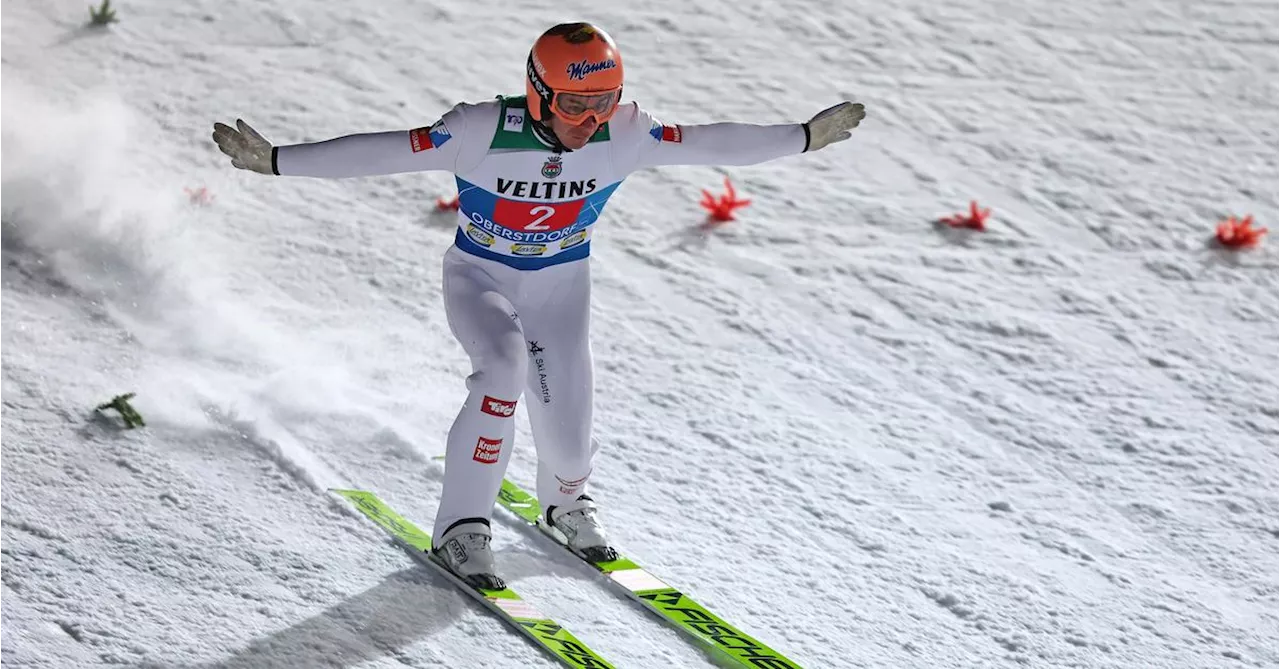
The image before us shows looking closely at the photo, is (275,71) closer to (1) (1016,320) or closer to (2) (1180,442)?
(1) (1016,320)

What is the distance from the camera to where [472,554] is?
18.3 feet

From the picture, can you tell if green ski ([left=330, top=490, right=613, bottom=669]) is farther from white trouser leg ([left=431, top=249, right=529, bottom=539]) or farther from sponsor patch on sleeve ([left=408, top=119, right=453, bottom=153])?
sponsor patch on sleeve ([left=408, top=119, right=453, bottom=153])

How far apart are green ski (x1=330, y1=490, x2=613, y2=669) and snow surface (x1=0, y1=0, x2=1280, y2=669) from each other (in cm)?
6

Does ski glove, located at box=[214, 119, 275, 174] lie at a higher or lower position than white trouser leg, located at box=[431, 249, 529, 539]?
higher

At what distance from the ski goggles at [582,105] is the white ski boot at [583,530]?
1657 mm

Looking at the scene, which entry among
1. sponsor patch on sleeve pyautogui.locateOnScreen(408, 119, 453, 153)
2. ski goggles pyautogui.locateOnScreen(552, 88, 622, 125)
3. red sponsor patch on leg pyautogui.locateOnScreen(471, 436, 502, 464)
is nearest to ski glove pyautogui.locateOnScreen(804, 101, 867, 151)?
ski goggles pyautogui.locateOnScreen(552, 88, 622, 125)

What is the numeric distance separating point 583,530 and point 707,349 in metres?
2.53

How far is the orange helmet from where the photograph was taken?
204 inches

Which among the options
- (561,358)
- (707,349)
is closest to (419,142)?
(561,358)

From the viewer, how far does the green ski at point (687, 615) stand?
5426mm

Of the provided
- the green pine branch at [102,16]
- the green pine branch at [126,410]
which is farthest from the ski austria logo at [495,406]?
the green pine branch at [102,16]

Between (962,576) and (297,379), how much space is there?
129 inches

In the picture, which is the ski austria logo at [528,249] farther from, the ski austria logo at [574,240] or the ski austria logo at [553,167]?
the ski austria logo at [553,167]

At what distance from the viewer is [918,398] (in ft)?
26.7
